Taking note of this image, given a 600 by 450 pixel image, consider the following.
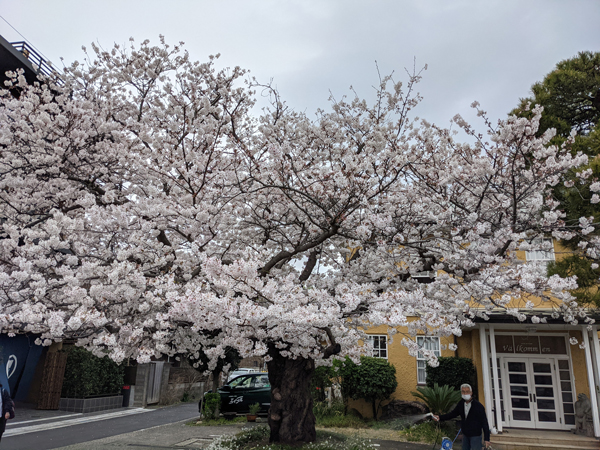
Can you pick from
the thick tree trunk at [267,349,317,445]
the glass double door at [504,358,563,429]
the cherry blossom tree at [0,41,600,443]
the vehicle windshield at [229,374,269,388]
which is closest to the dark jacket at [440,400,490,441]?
the cherry blossom tree at [0,41,600,443]

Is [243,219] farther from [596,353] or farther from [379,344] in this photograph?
[596,353]

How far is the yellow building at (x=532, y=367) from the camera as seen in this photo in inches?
400

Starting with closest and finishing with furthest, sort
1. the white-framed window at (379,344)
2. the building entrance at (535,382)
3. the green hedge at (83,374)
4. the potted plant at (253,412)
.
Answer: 1. the building entrance at (535,382)
2. the potted plant at (253,412)
3. the green hedge at (83,374)
4. the white-framed window at (379,344)

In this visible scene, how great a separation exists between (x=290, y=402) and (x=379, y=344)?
6.64 m

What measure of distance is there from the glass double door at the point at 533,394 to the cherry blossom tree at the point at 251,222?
16.8 feet

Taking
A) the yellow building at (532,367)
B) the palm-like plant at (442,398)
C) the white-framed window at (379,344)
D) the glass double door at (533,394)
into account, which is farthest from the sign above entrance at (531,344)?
the white-framed window at (379,344)

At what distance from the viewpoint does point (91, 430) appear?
33.3 ft

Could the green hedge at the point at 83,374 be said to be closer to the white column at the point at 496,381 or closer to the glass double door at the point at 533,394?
the white column at the point at 496,381

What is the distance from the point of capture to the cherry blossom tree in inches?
204

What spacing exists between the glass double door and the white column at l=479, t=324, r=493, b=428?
3.47 ft

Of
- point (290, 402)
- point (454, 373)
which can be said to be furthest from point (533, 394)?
point (290, 402)

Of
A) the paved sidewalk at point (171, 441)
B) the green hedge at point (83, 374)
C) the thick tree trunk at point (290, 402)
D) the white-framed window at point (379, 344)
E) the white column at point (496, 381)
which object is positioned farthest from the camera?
the white-framed window at point (379, 344)

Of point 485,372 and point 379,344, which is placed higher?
point 379,344

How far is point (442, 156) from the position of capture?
23.7 ft
